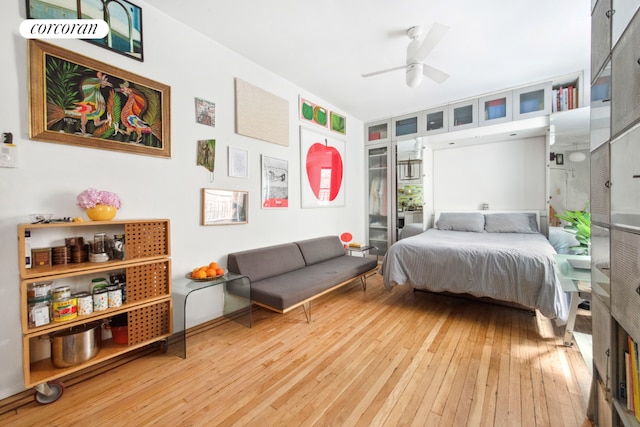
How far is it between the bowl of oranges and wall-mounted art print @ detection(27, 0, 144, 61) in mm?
1810

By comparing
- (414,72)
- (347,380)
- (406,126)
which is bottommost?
(347,380)

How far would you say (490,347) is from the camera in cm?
208

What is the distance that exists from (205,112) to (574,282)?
11.3 feet

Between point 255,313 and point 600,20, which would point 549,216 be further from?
point 255,313

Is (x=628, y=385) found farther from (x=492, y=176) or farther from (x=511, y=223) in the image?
(x=492, y=176)

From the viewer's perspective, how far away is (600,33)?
3.94ft

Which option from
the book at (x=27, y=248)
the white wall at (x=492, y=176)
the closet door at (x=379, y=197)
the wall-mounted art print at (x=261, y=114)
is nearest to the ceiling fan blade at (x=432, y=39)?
the wall-mounted art print at (x=261, y=114)

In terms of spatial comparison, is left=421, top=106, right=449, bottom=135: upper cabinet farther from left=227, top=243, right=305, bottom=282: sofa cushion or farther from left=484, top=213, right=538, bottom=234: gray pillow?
left=227, top=243, right=305, bottom=282: sofa cushion

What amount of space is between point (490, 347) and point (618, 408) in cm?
107

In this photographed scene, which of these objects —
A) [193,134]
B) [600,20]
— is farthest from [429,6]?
[193,134]

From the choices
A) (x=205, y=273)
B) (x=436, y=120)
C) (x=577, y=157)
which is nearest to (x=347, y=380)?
(x=205, y=273)

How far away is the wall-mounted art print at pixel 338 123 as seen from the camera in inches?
169

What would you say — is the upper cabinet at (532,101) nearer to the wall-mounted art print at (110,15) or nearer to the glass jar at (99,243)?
the wall-mounted art print at (110,15)

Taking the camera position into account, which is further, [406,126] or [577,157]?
[406,126]
